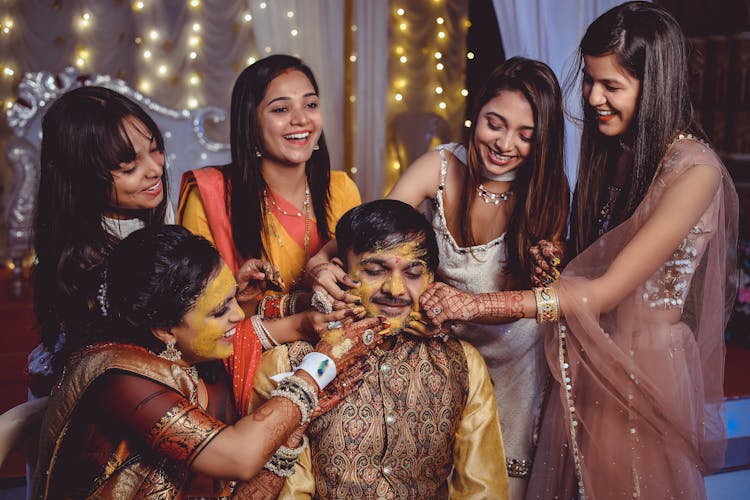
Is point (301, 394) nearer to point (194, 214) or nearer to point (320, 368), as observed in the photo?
point (320, 368)

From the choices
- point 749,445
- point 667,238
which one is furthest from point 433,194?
Answer: point 749,445

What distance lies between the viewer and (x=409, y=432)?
2.06 m

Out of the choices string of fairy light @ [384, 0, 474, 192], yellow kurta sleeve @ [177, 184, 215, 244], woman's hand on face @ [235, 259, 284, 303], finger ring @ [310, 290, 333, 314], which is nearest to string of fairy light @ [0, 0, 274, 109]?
string of fairy light @ [384, 0, 474, 192]

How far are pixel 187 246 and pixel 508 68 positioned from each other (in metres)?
1.21

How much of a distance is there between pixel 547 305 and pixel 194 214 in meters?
1.38

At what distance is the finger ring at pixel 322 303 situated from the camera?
2031mm

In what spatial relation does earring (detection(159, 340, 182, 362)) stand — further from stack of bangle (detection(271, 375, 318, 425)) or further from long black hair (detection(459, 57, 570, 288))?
long black hair (detection(459, 57, 570, 288))

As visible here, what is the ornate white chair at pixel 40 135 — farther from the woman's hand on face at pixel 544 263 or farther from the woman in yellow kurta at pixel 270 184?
the woman's hand on face at pixel 544 263

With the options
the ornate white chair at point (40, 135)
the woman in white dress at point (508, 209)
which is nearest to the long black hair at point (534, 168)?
the woman in white dress at point (508, 209)

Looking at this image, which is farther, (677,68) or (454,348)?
(454,348)

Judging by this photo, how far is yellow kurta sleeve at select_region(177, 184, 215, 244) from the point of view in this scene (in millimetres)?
2713

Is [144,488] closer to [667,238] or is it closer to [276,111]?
[276,111]

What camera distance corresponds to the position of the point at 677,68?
2.05 meters

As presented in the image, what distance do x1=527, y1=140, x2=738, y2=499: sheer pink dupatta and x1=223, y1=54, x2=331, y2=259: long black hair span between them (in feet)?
3.80
